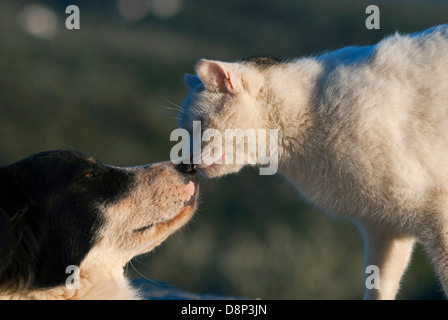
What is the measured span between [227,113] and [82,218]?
1069 mm

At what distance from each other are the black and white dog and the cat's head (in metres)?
0.42

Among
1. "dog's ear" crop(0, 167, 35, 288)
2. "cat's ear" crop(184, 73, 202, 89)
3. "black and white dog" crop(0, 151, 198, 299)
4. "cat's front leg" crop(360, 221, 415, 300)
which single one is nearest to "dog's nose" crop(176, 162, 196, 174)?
"black and white dog" crop(0, 151, 198, 299)

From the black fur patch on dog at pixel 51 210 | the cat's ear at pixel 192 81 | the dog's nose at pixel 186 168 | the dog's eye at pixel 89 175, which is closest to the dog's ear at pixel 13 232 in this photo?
the black fur patch on dog at pixel 51 210

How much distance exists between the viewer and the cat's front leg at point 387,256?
3.36 meters

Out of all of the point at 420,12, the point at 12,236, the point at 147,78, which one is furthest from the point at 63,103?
the point at 420,12

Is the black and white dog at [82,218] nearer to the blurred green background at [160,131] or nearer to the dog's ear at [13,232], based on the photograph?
the dog's ear at [13,232]

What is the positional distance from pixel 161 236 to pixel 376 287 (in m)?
1.45

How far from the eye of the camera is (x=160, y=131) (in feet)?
34.7

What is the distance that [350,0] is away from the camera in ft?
53.9

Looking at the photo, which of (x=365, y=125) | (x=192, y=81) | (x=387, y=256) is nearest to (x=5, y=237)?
(x=365, y=125)

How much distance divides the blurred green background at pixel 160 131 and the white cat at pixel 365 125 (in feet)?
10.6

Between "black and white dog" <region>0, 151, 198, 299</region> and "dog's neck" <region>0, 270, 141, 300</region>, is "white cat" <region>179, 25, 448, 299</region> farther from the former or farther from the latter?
"dog's neck" <region>0, 270, 141, 300</region>

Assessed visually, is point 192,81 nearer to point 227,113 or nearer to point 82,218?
point 227,113
